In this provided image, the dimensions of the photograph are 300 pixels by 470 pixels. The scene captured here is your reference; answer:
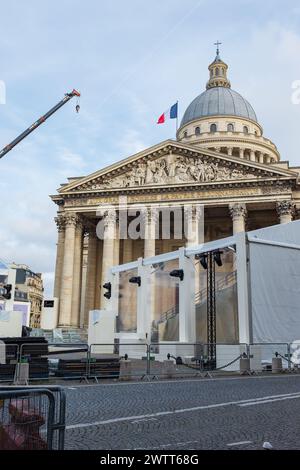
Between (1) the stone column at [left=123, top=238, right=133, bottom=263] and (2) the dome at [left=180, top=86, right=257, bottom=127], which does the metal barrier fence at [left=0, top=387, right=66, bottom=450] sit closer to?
(1) the stone column at [left=123, top=238, right=133, bottom=263]

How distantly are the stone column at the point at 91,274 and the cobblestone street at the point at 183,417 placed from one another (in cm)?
3691

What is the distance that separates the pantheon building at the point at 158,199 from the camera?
42.6 metres

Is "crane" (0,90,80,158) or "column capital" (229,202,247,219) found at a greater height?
"crane" (0,90,80,158)

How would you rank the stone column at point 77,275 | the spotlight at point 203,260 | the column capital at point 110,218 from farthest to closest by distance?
the stone column at point 77,275, the column capital at point 110,218, the spotlight at point 203,260

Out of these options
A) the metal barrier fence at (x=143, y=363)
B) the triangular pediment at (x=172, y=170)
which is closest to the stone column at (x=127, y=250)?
the triangular pediment at (x=172, y=170)

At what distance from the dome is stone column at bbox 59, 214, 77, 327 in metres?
33.5

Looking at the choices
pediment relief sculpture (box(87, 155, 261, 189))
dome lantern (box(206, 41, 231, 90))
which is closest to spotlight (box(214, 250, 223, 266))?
pediment relief sculpture (box(87, 155, 261, 189))

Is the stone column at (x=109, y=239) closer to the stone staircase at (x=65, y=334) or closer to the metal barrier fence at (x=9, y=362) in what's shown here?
the stone staircase at (x=65, y=334)

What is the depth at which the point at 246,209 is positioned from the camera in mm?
43188

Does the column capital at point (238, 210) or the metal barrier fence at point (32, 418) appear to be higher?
the column capital at point (238, 210)


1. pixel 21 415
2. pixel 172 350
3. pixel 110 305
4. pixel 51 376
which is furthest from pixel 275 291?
pixel 21 415

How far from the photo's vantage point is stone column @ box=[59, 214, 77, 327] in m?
45.0

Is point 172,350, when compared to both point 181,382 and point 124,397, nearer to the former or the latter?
point 181,382

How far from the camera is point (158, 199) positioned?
4478 cm
